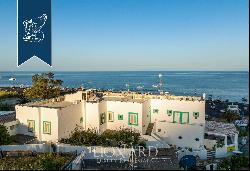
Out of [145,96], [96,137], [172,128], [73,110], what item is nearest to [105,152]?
[96,137]

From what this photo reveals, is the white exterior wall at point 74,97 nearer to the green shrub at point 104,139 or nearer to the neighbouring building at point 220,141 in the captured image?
the green shrub at point 104,139

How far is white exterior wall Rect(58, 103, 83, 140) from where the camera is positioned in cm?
2424

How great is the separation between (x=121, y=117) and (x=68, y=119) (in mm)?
4202

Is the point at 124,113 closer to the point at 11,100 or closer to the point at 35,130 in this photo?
the point at 35,130

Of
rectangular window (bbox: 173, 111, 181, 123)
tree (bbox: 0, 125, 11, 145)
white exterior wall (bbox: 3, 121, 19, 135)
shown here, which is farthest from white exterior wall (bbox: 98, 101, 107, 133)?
tree (bbox: 0, 125, 11, 145)

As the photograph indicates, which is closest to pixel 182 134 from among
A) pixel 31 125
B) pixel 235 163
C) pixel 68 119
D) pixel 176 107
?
pixel 176 107

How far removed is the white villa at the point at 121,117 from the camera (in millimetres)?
24562

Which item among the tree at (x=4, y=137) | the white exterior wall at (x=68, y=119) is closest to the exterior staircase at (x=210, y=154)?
the white exterior wall at (x=68, y=119)

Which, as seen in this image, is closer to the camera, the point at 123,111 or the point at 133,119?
the point at 133,119

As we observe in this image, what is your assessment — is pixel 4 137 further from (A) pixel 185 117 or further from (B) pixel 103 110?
(A) pixel 185 117

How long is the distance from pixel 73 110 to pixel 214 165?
10582 mm

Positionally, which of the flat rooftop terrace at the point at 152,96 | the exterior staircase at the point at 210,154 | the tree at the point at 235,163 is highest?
the flat rooftop terrace at the point at 152,96

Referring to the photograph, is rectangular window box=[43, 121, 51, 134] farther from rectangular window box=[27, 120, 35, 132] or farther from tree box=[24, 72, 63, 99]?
tree box=[24, 72, 63, 99]

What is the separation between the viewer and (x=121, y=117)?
26953 mm
